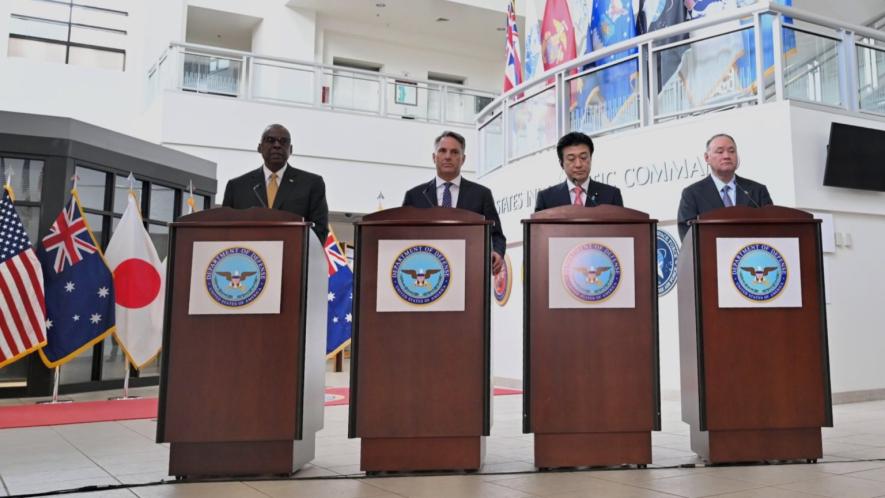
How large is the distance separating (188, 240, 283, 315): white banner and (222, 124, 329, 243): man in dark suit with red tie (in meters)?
0.46

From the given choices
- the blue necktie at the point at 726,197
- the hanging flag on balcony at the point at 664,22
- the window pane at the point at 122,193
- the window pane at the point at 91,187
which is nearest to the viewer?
the blue necktie at the point at 726,197

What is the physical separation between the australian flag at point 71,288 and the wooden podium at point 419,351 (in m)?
4.49

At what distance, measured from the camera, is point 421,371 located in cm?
288

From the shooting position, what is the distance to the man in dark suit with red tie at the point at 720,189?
3570 mm

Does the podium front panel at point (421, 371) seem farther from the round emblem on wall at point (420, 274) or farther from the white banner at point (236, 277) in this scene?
the white banner at point (236, 277)

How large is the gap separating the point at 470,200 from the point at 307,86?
10.1 metres

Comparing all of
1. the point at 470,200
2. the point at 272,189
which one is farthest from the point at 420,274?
the point at 272,189

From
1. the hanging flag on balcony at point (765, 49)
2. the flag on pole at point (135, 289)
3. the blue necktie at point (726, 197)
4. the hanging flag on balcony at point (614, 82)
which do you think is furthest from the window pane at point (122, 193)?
the hanging flag on balcony at point (765, 49)

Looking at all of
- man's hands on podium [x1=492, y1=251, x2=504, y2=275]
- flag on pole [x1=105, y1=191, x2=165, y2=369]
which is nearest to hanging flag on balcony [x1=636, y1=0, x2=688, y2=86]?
man's hands on podium [x1=492, y1=251, x2=504, y2=275]

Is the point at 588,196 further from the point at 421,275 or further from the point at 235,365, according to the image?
the point at 235,365

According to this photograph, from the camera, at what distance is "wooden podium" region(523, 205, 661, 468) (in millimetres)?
2924

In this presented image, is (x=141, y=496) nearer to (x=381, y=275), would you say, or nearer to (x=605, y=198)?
(x=381, y=275)

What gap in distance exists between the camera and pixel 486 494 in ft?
8.26

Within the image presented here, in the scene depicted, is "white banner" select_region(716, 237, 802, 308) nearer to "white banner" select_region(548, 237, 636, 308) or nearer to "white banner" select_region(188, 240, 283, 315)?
"white banner" select_region(548, 237, 636, 308)
